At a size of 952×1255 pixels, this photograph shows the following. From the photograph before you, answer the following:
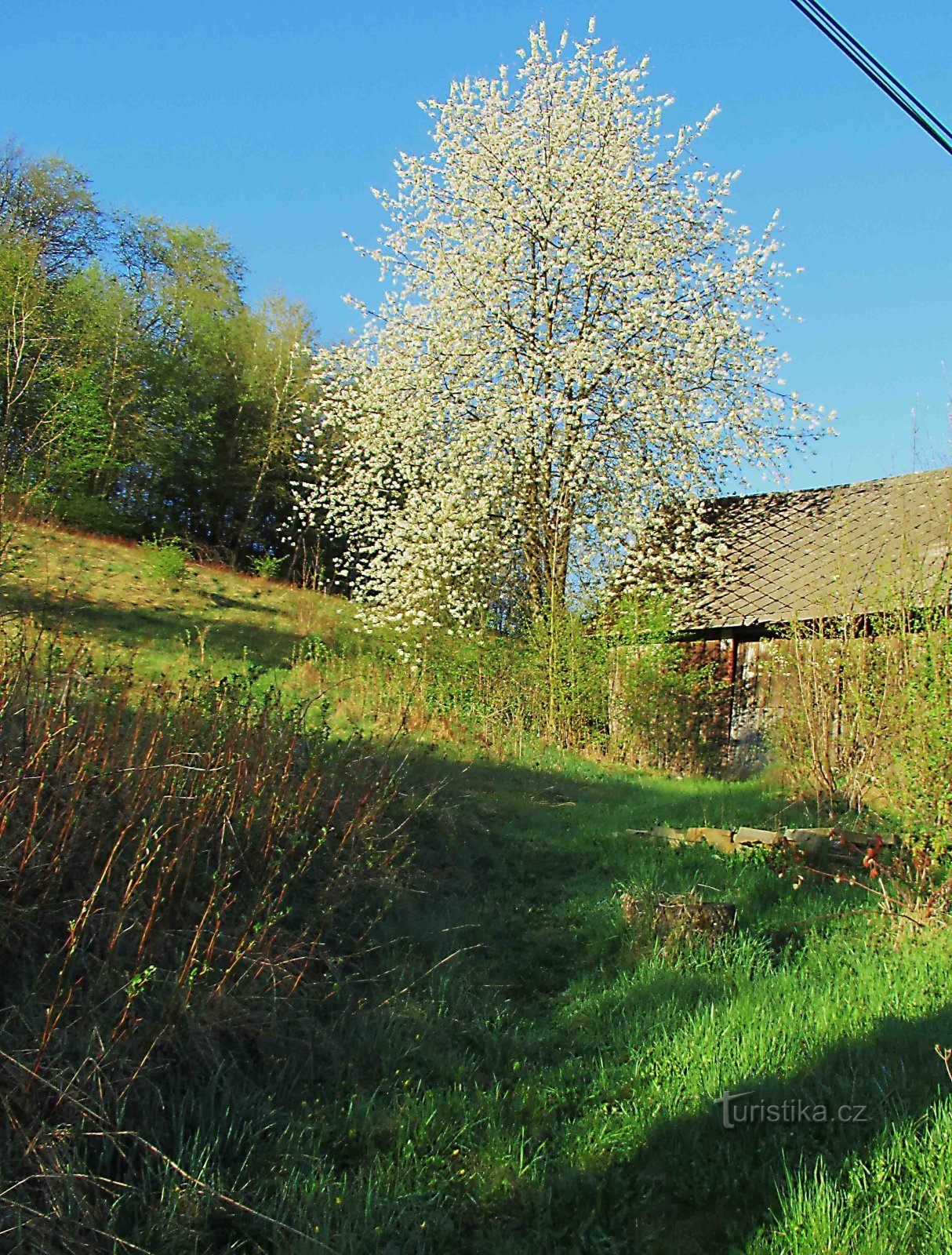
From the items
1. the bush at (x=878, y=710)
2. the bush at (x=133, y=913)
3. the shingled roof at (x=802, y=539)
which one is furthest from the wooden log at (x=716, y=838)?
the shingled roof at (x=802, y=539)

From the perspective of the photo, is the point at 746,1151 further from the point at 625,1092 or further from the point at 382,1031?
the point at 382,1031

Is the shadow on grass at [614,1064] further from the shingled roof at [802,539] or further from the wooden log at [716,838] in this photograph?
the shingled roof at [802,539]

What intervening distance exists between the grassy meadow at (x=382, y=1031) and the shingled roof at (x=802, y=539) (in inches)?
357

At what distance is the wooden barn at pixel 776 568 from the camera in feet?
48.3

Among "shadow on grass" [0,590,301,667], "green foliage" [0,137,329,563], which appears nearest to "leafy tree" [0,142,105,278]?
"green foliage" [0,137,329,563]

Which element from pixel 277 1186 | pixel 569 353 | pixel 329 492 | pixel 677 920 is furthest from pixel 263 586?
pixel 277 1186

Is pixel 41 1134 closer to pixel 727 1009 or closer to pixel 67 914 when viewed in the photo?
pixel 67 914

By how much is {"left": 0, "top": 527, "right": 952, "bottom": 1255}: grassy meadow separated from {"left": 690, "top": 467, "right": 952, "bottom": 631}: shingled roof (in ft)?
Answer: 29.8

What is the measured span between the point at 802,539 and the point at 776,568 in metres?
1.03

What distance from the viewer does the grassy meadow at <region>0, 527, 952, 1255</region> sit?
2984 mm

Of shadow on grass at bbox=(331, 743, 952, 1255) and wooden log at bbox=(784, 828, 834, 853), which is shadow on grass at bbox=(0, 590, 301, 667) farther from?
wooden log at bbox=(784, 828, 834, 853)

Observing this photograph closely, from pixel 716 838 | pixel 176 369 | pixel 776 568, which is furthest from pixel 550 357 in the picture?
pixel 176 369

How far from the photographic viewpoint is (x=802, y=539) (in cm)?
1686

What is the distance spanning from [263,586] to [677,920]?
20.3 metres
